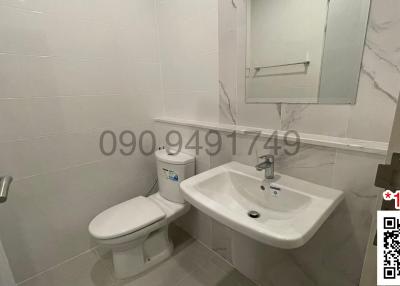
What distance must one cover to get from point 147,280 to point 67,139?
3.62 ft

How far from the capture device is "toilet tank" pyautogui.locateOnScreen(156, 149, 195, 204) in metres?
1.45

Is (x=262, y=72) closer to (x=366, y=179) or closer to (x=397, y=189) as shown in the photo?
(x=366, y=179)

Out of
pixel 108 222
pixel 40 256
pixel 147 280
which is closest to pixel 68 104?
pixel 108 222

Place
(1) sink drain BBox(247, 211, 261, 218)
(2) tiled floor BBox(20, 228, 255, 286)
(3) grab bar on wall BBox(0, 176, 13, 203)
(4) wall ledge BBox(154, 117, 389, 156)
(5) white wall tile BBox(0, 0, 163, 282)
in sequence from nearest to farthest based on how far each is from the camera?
(3) grab bar on wall BBox(0, 176, 13, 203) → (4) wall ledge BBox(154, 117, 389, 156) → (1) sink drain BBox(247, 211, 261, 218) → (5) white wall tile BBox(0, 0, 163, 282) → (2) tiled floor BBox(20, 228, 255, 286)

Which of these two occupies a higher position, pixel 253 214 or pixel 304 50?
pixel 304 50

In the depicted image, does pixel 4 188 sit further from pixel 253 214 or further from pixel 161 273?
pixel 161 273

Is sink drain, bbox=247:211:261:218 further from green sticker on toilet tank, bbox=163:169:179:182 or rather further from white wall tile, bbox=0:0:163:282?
white wall tile, bbox=0:0:163:282

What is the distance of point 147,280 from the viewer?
4.52 feet

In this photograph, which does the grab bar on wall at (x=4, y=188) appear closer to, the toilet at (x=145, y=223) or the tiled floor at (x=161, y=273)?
the toilet at (x=145, y=223)

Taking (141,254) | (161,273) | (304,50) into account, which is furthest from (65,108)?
(304,50)

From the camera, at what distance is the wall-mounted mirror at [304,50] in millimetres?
803

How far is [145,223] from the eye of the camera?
Answer: 1287 millimetres

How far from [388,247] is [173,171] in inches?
47.5

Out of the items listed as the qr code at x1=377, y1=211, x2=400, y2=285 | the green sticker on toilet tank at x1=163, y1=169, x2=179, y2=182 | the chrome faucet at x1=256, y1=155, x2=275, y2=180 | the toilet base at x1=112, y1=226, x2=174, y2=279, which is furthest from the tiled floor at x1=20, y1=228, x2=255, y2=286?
the qr code at x1=377, y1=211, x2=400, y2=285
